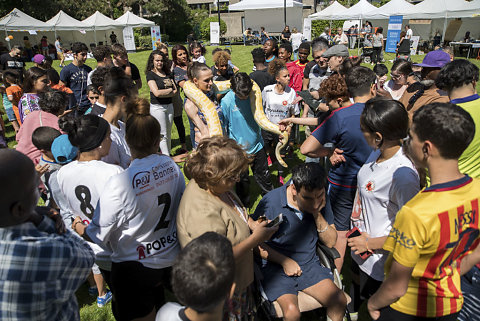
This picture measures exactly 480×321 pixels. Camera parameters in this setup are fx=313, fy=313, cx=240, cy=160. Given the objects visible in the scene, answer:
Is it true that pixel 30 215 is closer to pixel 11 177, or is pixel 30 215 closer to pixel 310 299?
pixel 11 177

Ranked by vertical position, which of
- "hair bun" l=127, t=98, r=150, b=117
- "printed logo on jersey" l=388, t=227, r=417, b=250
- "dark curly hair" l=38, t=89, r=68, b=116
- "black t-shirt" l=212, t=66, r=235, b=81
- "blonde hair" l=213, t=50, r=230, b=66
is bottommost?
"printed logo on jersey" l=388, t=227, r=417, b=250

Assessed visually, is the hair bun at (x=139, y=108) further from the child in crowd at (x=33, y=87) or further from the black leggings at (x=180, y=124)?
the black leggings at (x=180, y=124)

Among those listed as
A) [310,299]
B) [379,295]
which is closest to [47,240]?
[379,295]

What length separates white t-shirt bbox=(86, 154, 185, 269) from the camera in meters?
2.21

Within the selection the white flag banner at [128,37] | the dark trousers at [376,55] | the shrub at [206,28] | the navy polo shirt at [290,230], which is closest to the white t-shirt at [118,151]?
the navy polo shirt at [290,230]

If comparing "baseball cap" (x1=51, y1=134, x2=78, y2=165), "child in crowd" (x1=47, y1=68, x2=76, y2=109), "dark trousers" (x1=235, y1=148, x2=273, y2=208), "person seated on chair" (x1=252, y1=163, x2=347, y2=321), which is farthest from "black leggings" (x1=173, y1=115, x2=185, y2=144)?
"person seated on chair" (x1=252, y1=163, x2=347, y2=321)

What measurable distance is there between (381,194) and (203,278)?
158 cm

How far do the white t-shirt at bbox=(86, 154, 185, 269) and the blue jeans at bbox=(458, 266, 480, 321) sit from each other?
2.27m

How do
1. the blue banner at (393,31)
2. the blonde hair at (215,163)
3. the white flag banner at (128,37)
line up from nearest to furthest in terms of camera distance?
the blonde hair at (215,163), the blue banner at (393,31), the white flag banner at (128,37)

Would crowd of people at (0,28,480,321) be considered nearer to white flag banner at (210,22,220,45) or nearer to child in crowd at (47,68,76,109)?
child in crowd at (47,68,76,109)

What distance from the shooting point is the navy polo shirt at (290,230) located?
9.24ft

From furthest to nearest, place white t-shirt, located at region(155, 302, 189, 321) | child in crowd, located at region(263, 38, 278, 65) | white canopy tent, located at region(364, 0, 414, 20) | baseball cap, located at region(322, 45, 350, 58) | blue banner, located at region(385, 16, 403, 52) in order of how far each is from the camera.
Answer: white canopy tent, located at region(364, 0, 414, 20) → blue banner, located at region(385, 16, 403, 52) → child in crowd, located at region(263, 38, 278, 65) → baseball cap, located at region(322, 45, 350, 58) → white t-shirt, located at region(155, 302, 189, 321)

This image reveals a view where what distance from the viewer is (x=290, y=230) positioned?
282cm

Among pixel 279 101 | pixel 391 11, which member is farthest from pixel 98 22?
pixel 279 101
